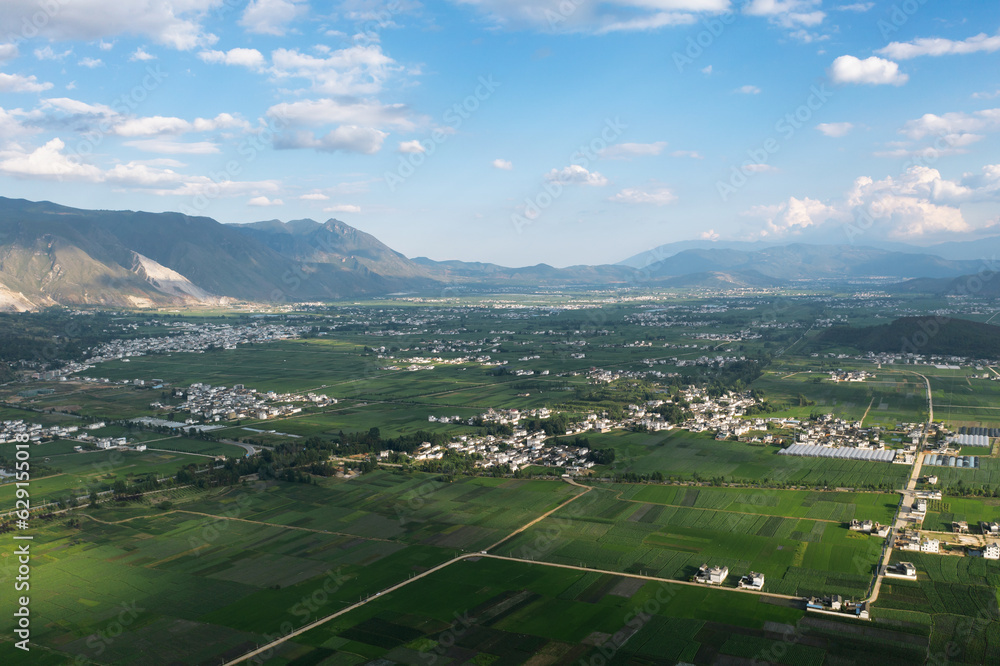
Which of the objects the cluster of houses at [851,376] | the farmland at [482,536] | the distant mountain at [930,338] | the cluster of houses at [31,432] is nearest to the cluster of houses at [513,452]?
the farmland at [482,536]

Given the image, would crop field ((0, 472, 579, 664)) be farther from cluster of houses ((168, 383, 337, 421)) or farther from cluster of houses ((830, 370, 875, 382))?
cluster of houses ((830, 370, 875, 382))

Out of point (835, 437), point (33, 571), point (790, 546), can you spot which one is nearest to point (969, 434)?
point (835, 437)

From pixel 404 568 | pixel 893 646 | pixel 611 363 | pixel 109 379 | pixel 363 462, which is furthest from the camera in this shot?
pixel 611 363

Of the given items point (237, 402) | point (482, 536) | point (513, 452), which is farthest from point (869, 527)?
point (237, 402)

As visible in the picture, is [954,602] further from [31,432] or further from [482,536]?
[31,432]

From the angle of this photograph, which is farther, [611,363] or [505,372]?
[611,363]

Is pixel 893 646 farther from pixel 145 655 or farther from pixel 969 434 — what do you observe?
pixel 969 434
